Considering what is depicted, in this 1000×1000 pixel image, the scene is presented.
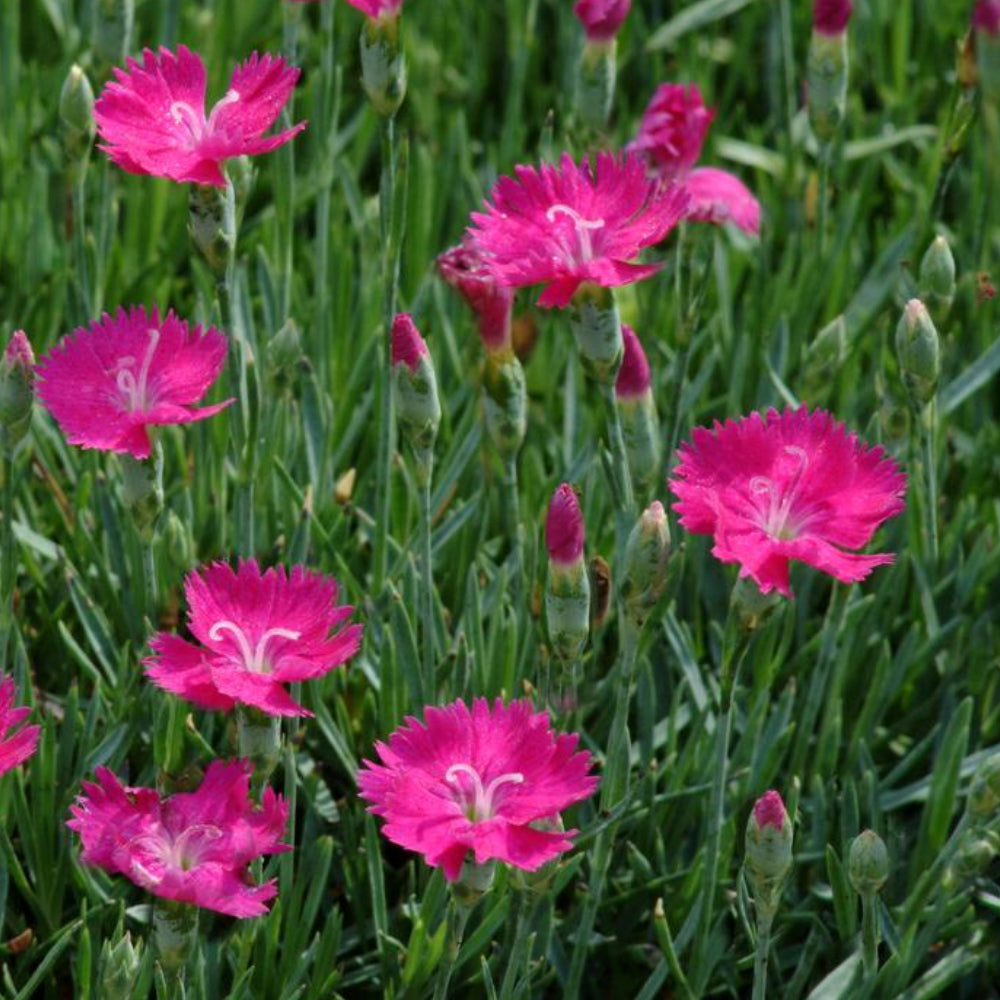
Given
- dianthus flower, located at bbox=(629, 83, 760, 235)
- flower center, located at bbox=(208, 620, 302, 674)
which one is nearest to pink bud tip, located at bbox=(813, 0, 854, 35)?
dianthus flower, located at bbox=(629, 83, 760, 235)

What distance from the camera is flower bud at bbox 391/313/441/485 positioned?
140 cm

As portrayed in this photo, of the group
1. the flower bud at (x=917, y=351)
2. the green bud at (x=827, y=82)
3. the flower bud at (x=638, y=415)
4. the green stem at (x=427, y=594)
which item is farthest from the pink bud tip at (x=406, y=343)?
the green bud at (x=827, y=82)

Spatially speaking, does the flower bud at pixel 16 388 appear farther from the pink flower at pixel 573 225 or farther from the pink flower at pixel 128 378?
the pink flower at pixel 573 225

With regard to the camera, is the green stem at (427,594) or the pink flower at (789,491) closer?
the pink flower at (789,491)

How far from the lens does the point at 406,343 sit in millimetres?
1395

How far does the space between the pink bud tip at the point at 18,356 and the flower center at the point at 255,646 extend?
0.26m

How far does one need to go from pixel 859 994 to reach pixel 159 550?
0.77 metres

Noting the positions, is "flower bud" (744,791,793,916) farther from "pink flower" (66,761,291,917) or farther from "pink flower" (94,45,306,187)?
"pink flower" (94,45,306,187)

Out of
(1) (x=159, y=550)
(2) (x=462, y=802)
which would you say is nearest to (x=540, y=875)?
(2) (x=462, y=802)

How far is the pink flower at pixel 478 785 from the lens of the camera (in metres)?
1.16

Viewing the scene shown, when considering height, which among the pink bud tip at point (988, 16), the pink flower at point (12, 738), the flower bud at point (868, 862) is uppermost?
the pink bud tip at point (988, 16)

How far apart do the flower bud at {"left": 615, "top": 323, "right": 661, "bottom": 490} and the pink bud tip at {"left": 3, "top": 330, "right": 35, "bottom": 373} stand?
48cm

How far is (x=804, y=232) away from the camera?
240 cm

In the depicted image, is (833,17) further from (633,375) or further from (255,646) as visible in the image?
(255,646)
